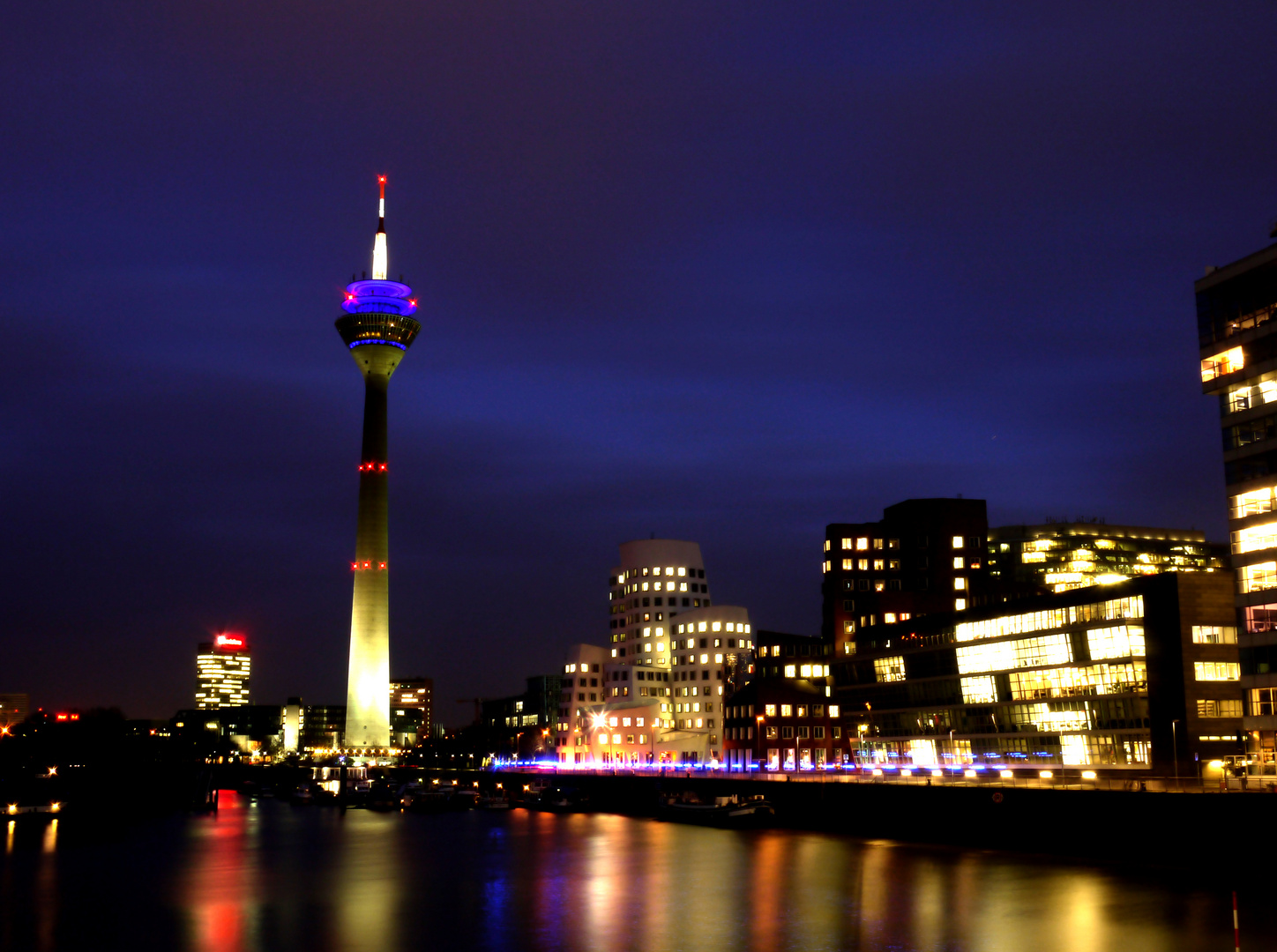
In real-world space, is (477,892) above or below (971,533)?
below

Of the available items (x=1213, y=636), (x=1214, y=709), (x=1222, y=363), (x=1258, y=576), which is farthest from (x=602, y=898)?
(x=1222, y=363)

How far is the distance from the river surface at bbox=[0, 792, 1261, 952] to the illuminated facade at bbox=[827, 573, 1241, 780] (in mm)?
25567

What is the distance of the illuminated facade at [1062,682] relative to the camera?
327ft

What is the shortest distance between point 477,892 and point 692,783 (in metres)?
68.7

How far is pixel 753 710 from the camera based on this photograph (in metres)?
158

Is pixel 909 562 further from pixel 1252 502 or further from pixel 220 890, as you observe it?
pixel 220 890

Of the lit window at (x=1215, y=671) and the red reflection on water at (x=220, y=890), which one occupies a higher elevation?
the lit window at (x=1215, y=671)

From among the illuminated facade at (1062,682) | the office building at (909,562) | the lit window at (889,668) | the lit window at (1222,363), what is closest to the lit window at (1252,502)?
the lit window at (1222,363)

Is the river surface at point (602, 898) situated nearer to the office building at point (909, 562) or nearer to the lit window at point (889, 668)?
the lit window at point (889, 668)

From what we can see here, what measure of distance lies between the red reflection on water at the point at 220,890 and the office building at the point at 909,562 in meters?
92.4

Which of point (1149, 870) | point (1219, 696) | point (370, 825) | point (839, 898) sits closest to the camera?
point (839, 898)

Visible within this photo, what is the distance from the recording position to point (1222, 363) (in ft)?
316

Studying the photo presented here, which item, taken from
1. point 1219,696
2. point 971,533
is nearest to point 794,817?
point 1219,696

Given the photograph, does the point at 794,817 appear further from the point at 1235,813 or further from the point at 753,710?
the point at 1235,813
